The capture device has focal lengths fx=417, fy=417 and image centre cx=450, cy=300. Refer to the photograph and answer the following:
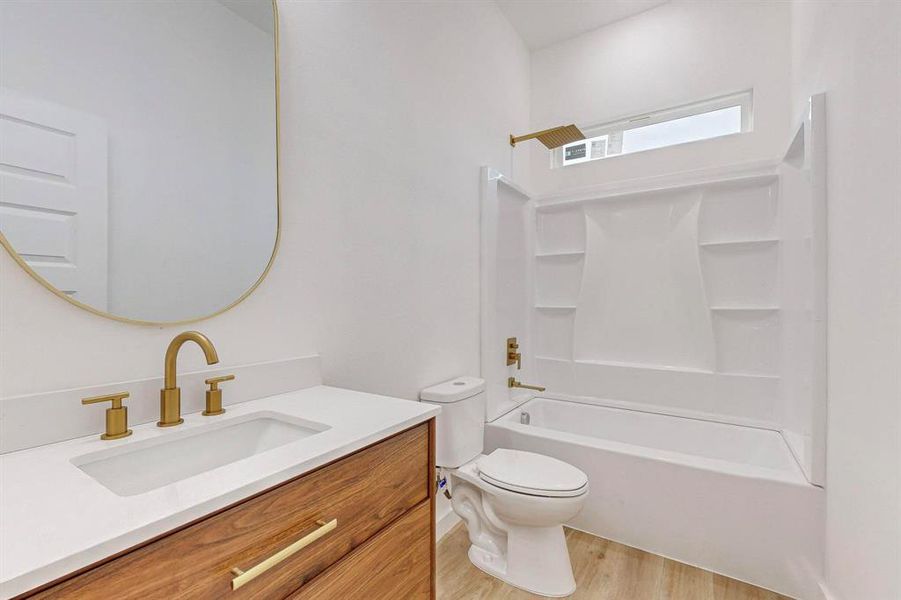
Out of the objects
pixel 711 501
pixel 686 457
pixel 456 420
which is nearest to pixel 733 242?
pixel 686 457

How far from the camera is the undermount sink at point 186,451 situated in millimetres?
785

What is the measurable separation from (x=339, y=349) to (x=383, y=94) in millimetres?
1029

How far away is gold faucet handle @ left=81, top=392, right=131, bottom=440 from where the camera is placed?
820 mm

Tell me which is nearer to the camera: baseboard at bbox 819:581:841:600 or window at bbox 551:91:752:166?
baseboard at bbox 819:581:841:600

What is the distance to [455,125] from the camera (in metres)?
2.15

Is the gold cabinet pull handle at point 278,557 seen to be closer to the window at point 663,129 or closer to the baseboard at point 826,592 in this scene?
the baseboard at point 826,592

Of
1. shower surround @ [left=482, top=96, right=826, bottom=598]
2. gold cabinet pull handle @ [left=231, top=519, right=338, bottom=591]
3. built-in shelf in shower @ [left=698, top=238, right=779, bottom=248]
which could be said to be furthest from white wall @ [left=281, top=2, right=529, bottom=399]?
built-in shelf in shower @ [left=698, top=238, right=779, bottom=248]

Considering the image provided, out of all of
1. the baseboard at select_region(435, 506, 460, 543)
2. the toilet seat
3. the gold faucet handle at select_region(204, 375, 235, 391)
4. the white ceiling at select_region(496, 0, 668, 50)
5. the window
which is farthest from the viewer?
the white ceiling at select_region(496, 0, 668, 50)

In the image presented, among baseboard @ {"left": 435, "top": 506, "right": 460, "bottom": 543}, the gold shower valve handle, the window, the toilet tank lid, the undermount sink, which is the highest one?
the window

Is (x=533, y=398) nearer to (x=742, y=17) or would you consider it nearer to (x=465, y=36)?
(x=465, y=36)

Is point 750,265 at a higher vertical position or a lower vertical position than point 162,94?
lower

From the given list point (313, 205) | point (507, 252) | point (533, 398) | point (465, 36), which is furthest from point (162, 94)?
point (533, 398)

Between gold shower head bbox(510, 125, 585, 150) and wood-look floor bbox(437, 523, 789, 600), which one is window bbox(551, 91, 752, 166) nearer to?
gold shower head bbox(510, 125, 585, 150)

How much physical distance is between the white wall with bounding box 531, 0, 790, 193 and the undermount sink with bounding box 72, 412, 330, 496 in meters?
2.61
